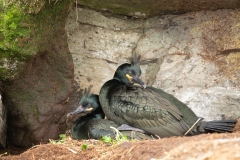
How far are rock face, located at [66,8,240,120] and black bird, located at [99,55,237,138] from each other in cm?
84

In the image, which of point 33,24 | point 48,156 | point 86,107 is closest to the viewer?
point 48,156

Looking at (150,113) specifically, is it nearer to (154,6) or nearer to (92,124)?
(92,124)

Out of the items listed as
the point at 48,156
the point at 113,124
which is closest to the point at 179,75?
the point at 113,124

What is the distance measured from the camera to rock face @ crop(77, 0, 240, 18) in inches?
291

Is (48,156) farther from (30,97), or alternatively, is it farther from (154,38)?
(154,38)

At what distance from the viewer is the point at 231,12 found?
7457 millimetres

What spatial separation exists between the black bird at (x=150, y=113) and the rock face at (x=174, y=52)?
2.75ft

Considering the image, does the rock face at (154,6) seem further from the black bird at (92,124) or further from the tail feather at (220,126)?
the tail feather at (220,126)

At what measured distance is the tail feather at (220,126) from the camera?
6504 millimetres

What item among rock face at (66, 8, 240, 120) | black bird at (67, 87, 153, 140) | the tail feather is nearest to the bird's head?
black bird at (67, 87, 153, 140)

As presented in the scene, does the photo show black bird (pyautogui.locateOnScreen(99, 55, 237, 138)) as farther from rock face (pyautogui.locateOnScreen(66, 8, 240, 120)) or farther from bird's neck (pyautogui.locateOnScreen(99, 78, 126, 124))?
rock face (pyautogui.locateOnScreen(66, 8, 240, 120))

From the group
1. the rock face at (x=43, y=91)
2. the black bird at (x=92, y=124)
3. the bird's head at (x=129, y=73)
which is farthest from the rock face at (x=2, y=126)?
the bird's head at (x=129, y=73)

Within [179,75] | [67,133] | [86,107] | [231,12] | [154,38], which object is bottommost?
[67,133]

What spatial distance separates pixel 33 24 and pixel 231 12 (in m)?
3.14
